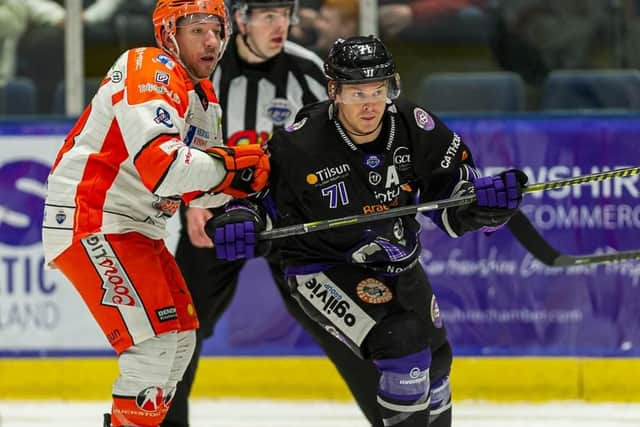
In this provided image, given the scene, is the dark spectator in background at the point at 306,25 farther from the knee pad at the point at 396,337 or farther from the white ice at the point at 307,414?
the knee pad at the point at 396,337

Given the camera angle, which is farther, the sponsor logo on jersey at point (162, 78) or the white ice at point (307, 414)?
the white ice at point (307, 414)

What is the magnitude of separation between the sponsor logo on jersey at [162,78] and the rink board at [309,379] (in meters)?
2.17

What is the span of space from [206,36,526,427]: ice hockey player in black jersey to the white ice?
51.9 inches

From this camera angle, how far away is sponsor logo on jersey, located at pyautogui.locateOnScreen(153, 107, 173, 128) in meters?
3.05

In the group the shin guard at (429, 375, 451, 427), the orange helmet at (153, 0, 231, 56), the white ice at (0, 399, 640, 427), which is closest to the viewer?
the orange helmet at (153, 0, 231, 56)

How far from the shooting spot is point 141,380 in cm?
321

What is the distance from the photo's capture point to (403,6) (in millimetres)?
5309

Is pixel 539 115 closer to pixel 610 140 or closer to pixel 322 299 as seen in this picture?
pixel 610 140

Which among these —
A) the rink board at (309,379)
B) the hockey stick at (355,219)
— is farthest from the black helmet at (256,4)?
the rink board at (309,379)

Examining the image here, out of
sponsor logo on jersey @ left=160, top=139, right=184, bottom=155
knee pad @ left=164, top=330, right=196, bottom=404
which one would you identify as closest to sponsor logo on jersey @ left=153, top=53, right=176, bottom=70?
sponsor logo on jersey @ left=160, top=139, right=184, bottom=155

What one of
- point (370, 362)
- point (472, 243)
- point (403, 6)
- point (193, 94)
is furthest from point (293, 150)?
point (403, 6)

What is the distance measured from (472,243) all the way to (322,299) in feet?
5.60

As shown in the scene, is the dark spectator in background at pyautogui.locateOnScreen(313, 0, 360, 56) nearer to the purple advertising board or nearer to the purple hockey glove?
the purple advertising board

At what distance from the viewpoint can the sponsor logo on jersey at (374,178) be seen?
10.9ft
